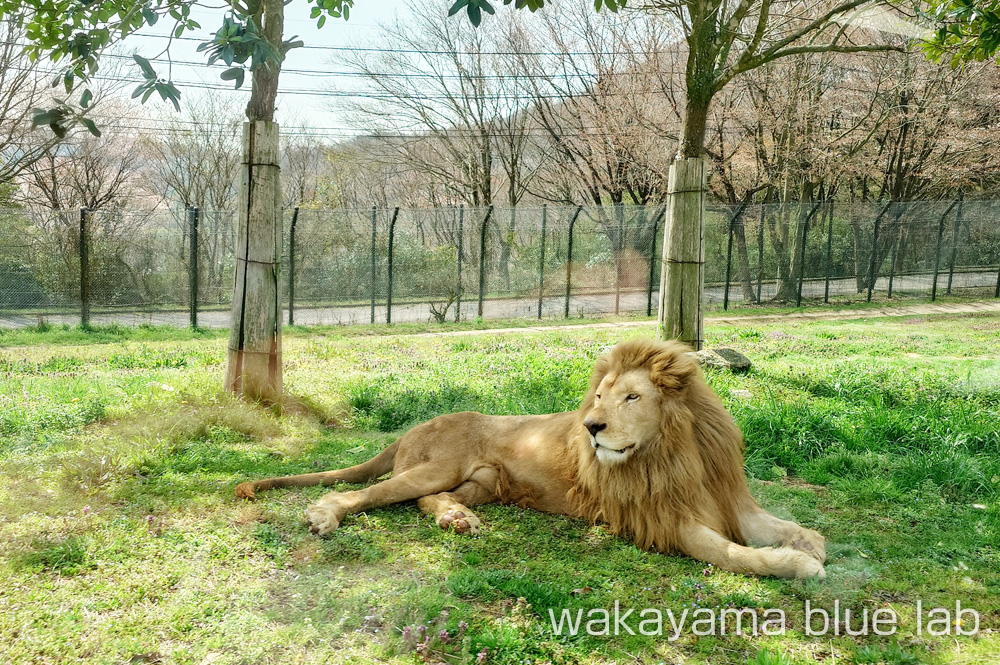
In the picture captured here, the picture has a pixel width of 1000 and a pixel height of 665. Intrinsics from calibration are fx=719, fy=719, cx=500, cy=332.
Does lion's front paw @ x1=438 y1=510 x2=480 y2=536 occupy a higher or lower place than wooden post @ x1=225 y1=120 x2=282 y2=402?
lower

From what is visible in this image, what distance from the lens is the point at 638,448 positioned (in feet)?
12.7

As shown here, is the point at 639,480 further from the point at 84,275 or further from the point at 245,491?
the point at 84,275

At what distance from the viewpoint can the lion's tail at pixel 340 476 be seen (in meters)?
4.53

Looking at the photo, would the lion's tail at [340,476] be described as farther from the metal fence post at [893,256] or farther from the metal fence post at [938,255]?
the metal fence post at [938,255]

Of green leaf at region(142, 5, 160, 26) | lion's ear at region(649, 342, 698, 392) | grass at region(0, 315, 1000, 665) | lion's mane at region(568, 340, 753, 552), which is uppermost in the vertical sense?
green leaf at region(142, 5, 160, 26)

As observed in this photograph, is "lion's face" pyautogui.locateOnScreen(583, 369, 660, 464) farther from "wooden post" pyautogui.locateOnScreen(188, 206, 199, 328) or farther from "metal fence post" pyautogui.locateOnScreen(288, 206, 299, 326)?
"wooden post" pyautogui.locateOnScreen(188, 206, 199, 328)

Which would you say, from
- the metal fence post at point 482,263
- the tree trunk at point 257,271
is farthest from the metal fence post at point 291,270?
the tree trunk at point 257,271

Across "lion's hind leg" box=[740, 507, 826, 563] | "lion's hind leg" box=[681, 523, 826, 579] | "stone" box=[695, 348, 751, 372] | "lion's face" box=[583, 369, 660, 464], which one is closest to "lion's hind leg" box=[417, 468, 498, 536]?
"lion's face" box=[583, 369, 660, 464]

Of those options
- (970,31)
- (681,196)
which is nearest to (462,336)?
(681,196)

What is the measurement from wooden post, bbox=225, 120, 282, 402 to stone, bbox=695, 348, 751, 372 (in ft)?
15.2

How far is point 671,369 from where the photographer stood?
3.92 metres

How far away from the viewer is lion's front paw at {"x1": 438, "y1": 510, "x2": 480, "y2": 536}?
160 inches

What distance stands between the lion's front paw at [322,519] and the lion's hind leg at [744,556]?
1.90 meters

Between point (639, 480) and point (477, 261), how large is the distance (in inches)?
595
